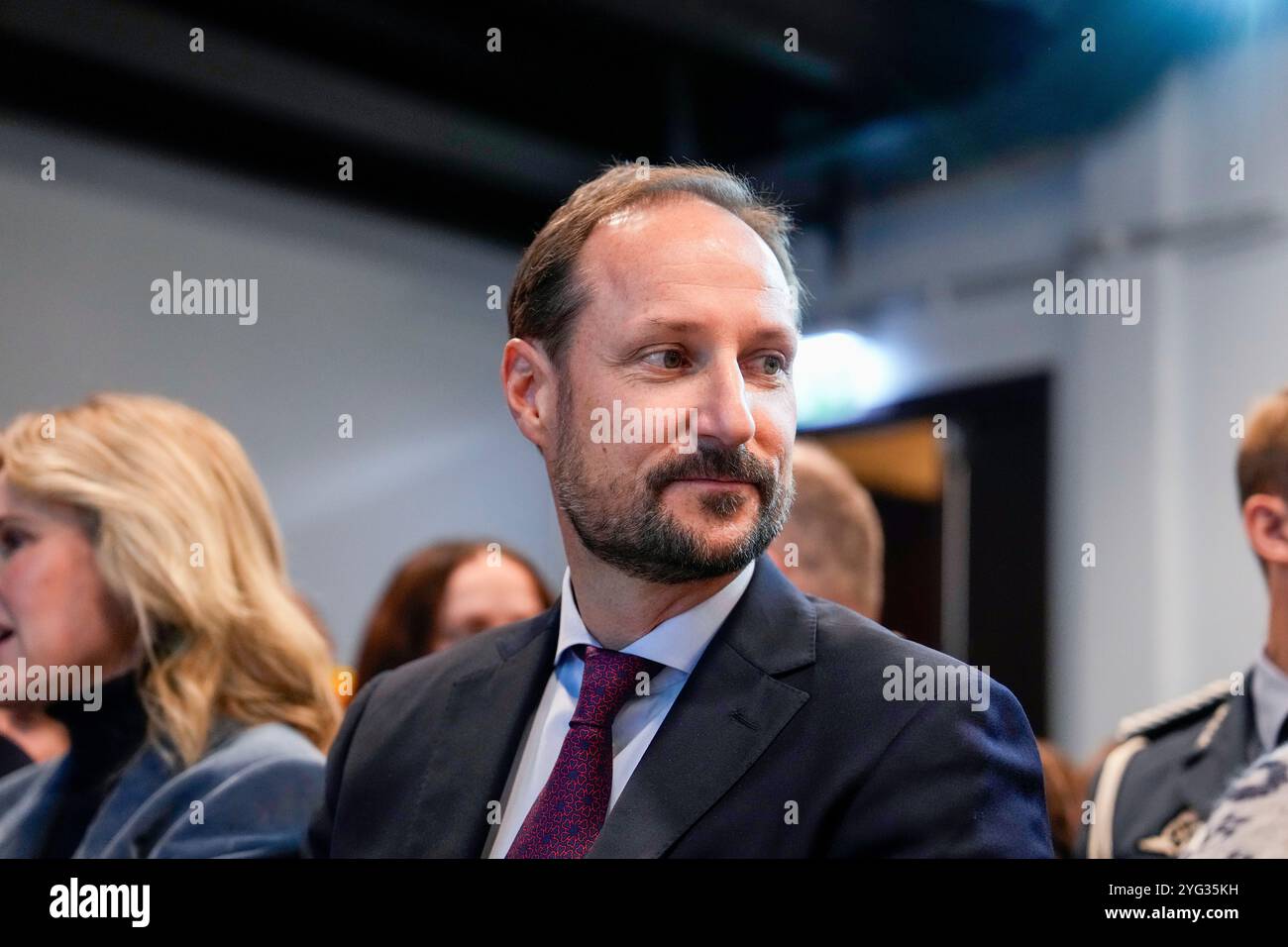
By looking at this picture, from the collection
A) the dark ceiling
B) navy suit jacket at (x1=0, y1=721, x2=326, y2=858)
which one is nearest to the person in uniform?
navy suit jacket at (x1=0, y1=721, x2=326, y2=858)

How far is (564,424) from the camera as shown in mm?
1645

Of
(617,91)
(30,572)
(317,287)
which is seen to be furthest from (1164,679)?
(30,572)

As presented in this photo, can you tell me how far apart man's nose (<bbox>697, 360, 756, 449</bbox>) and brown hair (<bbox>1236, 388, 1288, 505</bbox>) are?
84 centimetres

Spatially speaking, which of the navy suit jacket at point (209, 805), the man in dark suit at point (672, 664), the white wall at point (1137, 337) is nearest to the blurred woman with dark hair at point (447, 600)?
the navy suit jacket at point (209, 805)

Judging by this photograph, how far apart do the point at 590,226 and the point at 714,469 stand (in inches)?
13.9

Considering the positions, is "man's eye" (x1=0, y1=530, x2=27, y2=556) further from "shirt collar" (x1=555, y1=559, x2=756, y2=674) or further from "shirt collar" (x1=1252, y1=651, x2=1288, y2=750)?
"shirt collar" (x1=1252, y1=651, x2=1288, y2=750)

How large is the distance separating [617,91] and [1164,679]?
264 cm

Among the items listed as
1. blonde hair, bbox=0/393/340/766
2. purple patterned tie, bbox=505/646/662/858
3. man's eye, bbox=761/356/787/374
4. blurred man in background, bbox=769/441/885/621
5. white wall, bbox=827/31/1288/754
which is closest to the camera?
purple patterned tie, bbox=505/646/662/858

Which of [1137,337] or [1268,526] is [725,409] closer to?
[1268,526]

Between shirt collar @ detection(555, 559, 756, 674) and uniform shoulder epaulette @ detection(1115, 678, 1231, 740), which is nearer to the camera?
shirt collar @ detection(555, 559, 756, 674)

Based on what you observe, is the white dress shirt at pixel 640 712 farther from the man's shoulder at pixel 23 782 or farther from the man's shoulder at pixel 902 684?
the man's shoulder at pixel 23 782

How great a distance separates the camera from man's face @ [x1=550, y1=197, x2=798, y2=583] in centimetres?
152

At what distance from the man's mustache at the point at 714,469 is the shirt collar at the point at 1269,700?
0.85 metres
